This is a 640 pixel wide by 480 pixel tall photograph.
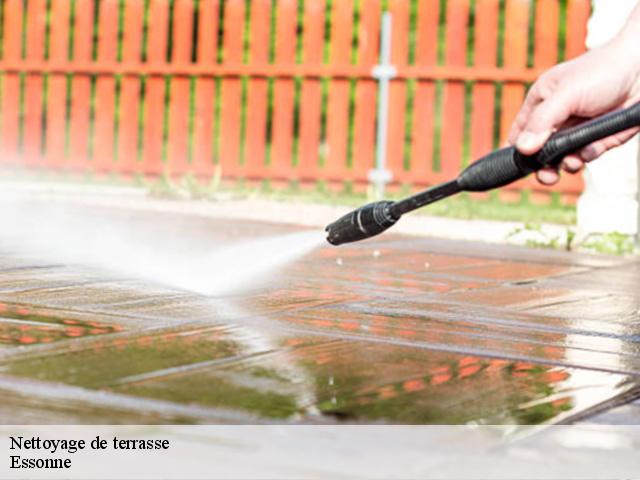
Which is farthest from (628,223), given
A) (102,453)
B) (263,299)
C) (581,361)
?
(102,453)

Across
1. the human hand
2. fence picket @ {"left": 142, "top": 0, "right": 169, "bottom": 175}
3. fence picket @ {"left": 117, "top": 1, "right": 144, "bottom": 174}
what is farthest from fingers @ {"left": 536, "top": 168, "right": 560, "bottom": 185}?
fence picket @ {"left": 117, "top": 1, "right": 144, "bottom": 174}

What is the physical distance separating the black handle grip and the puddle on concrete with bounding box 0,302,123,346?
3.03 feet

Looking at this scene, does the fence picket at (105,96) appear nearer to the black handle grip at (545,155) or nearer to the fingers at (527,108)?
the fingers at (527,108)

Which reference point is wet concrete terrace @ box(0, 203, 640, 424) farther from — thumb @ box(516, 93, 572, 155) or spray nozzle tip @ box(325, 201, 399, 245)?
thumb @ box(516, 93, 572, 155)

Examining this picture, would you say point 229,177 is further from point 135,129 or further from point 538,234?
point 538,234

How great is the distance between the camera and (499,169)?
3.21m

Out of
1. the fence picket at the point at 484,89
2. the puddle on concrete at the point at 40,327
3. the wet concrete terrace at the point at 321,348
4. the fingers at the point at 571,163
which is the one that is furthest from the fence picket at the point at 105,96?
the fingers at the point at 571,163

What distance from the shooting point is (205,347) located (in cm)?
288

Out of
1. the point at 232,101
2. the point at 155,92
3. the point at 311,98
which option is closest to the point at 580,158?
the point at 311,98

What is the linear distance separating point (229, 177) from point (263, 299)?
6299mm

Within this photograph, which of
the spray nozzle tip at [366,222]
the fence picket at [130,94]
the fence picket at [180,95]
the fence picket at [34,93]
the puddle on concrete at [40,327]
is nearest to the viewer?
the puddle on concrete at [40,327]

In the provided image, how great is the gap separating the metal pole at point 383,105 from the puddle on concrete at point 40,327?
19.1ft

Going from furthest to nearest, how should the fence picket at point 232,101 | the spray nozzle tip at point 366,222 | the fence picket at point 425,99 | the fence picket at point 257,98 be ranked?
1. the fence picket at point 232,101
2. the fence picket at point 257,98
3. the fence picket at point 425,99
4. the spray nozzle tip at point 366,222

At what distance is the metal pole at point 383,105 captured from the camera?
9156 millimetres
